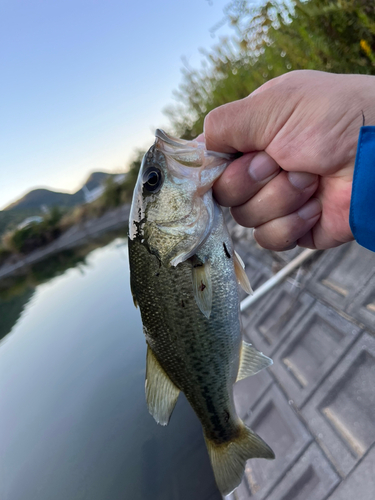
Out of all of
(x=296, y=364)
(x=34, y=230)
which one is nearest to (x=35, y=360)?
(x=296, y=364)

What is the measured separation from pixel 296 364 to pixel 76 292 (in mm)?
9238

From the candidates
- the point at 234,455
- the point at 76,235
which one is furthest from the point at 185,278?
the point at 76,235

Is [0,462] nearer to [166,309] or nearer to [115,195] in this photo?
[166,309]

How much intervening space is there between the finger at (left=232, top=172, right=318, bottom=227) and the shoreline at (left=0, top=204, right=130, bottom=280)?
2540cm

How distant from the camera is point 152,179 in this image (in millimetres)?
1296

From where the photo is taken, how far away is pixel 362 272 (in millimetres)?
2660

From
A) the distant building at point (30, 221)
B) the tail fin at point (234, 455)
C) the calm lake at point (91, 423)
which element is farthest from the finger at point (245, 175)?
the distant building at point (30, 221)

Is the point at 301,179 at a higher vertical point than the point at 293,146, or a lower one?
lower

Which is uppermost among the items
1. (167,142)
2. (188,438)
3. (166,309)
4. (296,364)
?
(167,142)

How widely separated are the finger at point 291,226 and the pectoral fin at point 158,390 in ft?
2.65

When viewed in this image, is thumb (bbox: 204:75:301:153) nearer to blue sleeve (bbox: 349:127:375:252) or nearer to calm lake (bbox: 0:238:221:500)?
blue sleeve (bbox: 349:127:375:252)

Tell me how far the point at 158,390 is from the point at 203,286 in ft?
1.88

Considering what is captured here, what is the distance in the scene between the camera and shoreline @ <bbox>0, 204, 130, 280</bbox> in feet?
87.9

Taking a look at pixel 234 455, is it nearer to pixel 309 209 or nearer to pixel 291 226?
pixel 291 226
